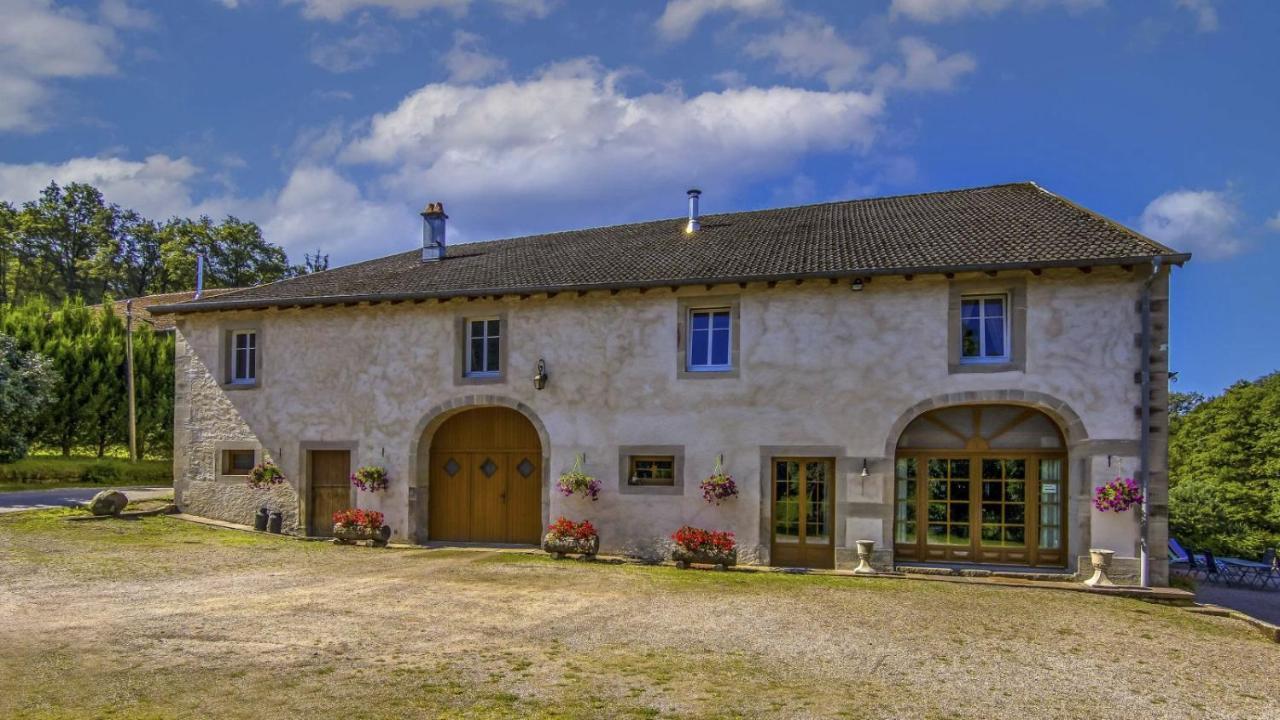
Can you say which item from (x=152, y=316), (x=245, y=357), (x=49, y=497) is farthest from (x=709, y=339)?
(x=152, y=316)

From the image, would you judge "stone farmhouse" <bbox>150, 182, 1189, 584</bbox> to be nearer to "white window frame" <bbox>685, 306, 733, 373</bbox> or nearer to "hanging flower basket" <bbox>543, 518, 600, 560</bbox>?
"white window frame" <bbox>685, 306, 733, 373</bbox>

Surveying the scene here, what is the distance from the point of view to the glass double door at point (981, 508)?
1277cm

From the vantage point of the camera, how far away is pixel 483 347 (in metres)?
15.3

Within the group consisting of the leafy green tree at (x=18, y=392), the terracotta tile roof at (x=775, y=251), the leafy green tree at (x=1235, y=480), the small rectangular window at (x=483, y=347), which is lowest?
the leafy green tree at (x=1235, y=480)

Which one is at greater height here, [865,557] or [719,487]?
[719,487]

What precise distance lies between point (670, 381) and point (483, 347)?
3640mm

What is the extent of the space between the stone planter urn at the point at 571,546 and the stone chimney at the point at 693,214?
278 inches

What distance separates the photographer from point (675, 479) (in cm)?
1393

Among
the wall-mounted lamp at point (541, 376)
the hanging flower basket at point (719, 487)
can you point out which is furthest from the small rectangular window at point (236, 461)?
the hanging flower basket at point (719, 487)

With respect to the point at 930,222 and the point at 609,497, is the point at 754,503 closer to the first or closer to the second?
the point at 609,497

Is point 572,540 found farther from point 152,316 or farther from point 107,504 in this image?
point 152,316

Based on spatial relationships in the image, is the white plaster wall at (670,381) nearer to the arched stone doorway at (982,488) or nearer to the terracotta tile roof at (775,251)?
the terracotta tile roof at (775,251)

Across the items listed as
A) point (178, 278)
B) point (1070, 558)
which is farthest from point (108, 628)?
point (178, 278)

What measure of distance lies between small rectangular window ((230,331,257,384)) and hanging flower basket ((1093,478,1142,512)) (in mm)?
15188
